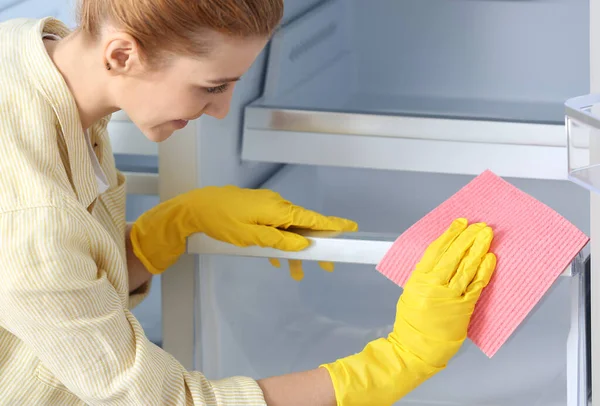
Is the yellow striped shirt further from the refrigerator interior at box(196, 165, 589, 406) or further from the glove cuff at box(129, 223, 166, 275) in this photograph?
the refrigerator interior at box(196, 165, 589, 406)

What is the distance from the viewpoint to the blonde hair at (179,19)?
3.38ft

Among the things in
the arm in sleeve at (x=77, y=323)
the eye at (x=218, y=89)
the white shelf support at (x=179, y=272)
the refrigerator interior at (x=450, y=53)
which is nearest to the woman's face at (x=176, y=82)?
the eye at (x=218, y=89)

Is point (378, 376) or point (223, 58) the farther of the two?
point (378, 376)

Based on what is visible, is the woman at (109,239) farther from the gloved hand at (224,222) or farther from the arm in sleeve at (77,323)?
the gloved hand at (224,222)

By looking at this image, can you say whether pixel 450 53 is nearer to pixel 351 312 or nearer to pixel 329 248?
pixel 351 312

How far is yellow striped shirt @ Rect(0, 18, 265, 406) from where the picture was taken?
1075mm

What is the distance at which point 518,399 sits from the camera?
1556mm

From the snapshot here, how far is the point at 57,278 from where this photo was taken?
3.54 ft

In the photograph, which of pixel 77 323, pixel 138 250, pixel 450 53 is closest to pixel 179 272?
pixel 138 250

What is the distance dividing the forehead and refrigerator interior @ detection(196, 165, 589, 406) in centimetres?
53

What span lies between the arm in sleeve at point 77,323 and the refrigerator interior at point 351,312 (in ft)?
1.15

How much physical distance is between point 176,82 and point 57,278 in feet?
0.98

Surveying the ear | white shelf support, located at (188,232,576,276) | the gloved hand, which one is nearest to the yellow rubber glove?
white shelf support, located at (188,232,576,276)

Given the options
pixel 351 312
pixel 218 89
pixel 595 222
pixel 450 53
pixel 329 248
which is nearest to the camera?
pixel 595 222
